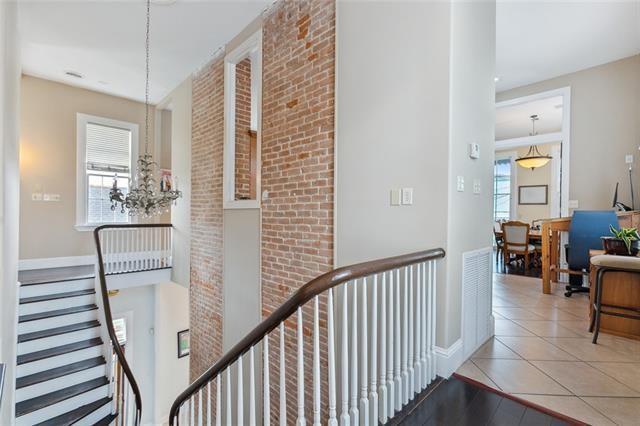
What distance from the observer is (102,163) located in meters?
5.97

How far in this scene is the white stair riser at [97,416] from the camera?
138 inches

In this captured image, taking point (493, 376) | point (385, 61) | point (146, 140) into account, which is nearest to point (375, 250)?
point (493, 376)

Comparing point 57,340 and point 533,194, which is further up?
point 533,194

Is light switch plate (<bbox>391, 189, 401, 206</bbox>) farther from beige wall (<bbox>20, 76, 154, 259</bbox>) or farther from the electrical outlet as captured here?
beige wall (<bbox>20, 76, 154, 259</bbox>)

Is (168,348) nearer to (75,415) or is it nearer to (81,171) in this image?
(75,415)

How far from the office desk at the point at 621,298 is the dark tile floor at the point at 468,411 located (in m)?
1.63

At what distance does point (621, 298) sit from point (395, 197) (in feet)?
7.16

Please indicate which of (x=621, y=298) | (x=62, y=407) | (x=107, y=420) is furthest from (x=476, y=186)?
(x=62, y=407)

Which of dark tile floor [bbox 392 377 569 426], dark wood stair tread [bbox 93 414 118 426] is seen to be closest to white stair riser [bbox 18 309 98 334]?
dark wood stair tread [bbox 93 414 118 426]

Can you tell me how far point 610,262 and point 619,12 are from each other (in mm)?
3320

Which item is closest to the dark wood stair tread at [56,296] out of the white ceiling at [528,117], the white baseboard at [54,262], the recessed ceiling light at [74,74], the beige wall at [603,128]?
the white baseboard at [54,262]

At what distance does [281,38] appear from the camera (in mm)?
3455

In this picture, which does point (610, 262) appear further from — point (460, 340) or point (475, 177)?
point (460, 340)

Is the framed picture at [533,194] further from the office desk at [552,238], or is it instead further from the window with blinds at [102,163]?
the window with blinds at [102,163]
